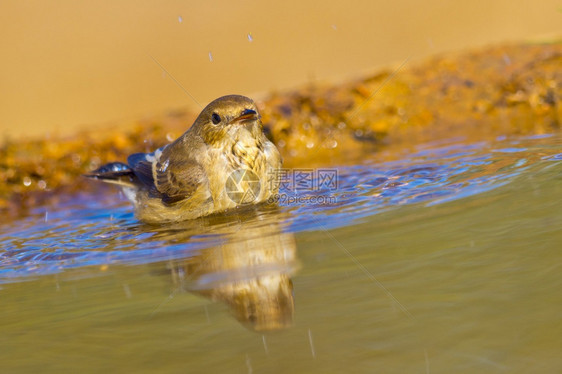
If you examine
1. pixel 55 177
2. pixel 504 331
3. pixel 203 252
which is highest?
pixel 55 177

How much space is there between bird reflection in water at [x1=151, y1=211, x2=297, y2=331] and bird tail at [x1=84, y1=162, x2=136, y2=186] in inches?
74.4

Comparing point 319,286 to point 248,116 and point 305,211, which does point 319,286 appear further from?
point 248,116

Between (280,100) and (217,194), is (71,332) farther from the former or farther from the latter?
(280,100)

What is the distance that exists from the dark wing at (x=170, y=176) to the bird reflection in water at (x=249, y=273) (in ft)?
2.76

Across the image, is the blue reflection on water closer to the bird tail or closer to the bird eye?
the bird tail

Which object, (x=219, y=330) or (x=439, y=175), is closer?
(x=219, y=330)

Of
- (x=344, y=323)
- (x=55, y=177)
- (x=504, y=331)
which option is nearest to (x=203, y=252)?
(x=344, y=323)

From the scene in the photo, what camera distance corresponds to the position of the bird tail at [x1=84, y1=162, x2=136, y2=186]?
21.1 ft

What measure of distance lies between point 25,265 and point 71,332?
4.86ft

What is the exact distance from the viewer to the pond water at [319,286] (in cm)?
261

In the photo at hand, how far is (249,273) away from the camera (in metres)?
3.70

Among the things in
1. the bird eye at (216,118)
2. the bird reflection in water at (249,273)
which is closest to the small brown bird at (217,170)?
the bird eye at (216,118)

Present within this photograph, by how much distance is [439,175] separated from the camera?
18.4 ft

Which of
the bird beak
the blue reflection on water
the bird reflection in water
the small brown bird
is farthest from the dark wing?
the bird reflection in water
